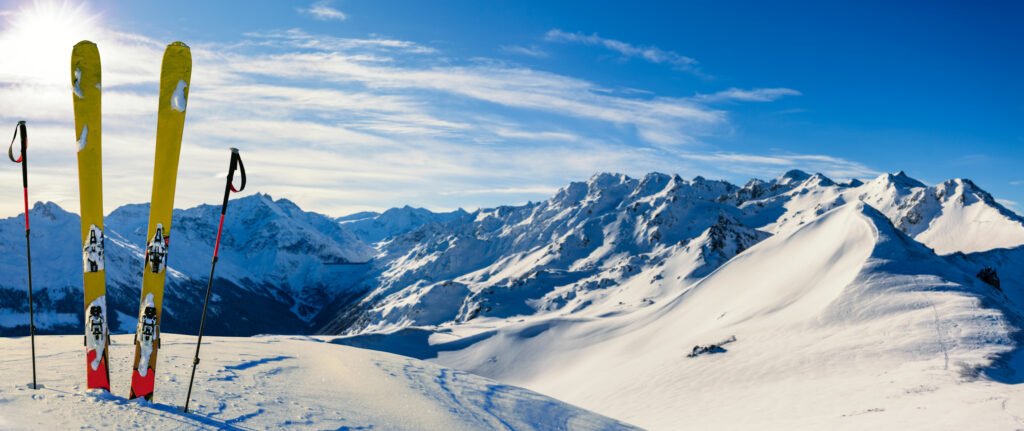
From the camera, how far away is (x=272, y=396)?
14.4 meters

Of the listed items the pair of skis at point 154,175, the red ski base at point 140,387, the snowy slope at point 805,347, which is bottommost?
the snowy slope at point 805,347

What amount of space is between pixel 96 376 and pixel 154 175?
5.23m

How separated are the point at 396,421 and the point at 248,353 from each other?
9.58m

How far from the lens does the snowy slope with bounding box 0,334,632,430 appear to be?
11672 millimetres

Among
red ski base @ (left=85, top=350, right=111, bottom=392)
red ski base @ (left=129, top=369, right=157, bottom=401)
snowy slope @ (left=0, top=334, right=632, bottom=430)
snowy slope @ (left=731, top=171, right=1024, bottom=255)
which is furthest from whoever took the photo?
snowy slope @ (left=731, top=171, right=1024, bottom=255)

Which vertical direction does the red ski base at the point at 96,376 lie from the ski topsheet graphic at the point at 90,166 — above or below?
below

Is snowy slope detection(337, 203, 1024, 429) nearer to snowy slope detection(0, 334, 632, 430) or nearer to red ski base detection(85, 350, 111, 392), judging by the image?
snowy slope detection(0, 334, 632, 430)

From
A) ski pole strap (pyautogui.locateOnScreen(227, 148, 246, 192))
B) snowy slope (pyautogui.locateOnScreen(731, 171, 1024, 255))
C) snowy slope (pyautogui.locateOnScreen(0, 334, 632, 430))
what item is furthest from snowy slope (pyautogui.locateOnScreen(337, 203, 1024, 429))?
snowy slope (pyautogui.locateOnScreen(731, 171, 1024, 255))

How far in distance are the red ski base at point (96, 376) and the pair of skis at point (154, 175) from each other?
0.08 ft

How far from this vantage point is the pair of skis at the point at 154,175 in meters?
13.8

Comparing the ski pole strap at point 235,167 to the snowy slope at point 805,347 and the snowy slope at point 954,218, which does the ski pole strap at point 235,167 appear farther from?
the snowy slope at point 954,218

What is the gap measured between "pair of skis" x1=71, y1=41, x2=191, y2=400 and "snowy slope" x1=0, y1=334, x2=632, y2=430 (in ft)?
4.78

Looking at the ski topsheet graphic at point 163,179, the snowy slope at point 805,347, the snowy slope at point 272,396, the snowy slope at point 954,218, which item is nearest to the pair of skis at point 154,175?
the ski topsheet graphic at point 163,179

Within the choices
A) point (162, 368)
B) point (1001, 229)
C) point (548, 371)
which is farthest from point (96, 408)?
point (1001, 229)
